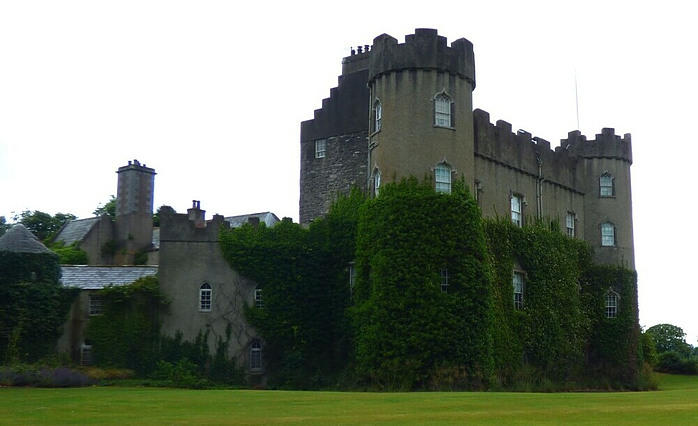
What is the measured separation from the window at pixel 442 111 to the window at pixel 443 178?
75.3 inches

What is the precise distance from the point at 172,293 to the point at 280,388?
21.0ft

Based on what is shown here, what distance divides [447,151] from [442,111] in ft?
5.88

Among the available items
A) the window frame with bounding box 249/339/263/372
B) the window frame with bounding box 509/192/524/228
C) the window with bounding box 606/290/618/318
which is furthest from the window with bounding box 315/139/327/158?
the window with bounding box 606/290/618/318

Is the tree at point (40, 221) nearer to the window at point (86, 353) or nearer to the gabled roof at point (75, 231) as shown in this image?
the gabled roof at point (75, 231)

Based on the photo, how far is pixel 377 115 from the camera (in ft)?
138

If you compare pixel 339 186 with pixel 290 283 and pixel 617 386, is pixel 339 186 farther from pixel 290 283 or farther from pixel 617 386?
pixel 617 386

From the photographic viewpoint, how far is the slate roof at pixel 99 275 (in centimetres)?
4225

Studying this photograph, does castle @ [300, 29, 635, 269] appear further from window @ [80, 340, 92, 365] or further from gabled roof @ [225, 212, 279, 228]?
window @ [80, 340, 92, 365]

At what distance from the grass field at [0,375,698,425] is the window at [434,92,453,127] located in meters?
15.9

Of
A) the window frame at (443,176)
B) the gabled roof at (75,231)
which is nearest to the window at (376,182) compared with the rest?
the window frame at (443,176)

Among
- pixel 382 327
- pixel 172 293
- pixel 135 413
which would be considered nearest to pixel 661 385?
pixel 382 327

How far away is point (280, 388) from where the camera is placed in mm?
40688

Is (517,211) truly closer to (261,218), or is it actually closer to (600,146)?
(600,146)

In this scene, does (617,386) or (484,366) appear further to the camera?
(617,386)
